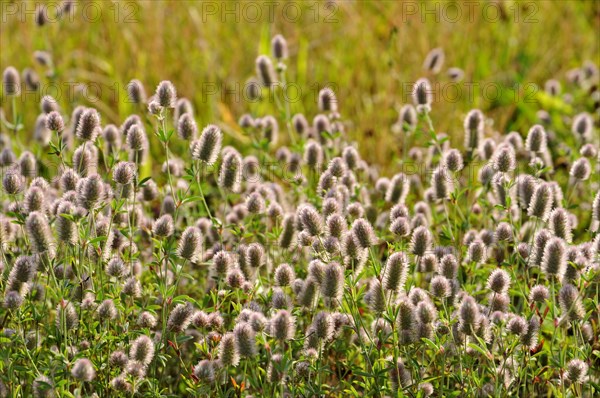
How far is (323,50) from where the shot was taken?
24.6 feet

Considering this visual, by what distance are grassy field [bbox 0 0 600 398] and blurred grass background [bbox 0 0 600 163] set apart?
0.04 m

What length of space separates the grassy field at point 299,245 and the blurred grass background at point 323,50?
0.04 m

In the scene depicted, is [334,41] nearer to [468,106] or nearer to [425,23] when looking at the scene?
[425,23]

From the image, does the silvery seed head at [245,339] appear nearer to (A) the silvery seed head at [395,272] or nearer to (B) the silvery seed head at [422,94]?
(A) the silvery seed head at [395,272]

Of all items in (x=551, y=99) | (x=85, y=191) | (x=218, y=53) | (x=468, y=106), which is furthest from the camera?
(x=218, y=53)

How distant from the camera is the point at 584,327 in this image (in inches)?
127

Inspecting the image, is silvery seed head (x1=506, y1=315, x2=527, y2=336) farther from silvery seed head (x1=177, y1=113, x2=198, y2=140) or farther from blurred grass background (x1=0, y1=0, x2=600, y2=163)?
blurred grass background (x1=0, y1=0, x2=600, y2=163)

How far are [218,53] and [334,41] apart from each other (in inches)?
43.6

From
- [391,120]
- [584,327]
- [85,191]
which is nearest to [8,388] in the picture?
[85,191]

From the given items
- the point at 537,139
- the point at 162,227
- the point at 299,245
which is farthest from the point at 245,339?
the point at 537,139

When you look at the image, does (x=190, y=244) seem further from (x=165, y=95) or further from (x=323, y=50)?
(x=323, y=50)

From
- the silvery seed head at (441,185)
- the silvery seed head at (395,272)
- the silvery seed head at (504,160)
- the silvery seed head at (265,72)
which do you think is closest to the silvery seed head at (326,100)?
the silvery seed head at (265,72)

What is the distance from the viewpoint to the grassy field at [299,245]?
2.85 meters

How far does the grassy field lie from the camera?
2.85m
